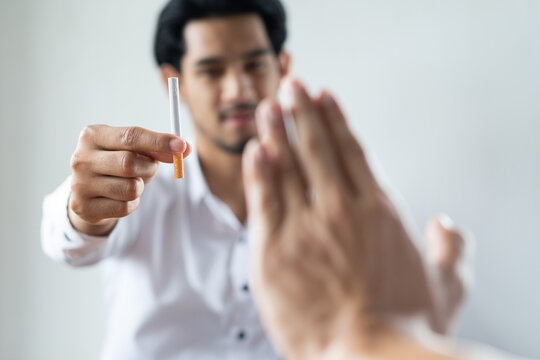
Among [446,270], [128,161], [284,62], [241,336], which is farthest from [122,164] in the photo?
[284,62]

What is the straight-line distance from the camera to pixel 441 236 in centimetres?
46

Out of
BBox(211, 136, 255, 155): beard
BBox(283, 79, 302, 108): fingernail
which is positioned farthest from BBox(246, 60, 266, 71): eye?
BBox(283, 79, 302, 108): fingernail

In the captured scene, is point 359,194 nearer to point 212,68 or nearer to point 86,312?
point 212,68

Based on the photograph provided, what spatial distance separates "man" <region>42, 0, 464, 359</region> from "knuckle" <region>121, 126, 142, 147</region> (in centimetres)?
26

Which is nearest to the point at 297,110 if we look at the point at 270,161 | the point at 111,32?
the point at 270,161

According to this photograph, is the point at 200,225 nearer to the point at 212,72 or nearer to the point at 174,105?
the point at 212,72

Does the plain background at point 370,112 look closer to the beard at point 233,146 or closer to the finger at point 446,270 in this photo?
the beard at point 233,146

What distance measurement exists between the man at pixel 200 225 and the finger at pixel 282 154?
0.38 meters

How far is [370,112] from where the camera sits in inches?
36.0

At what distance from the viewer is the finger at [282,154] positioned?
1.14ft

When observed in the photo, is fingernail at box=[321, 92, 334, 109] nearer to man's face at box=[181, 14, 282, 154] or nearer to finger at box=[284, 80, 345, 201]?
finger at box=[284, 80, 345, 201]

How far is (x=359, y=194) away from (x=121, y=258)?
53 cm

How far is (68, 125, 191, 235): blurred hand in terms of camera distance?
425mm

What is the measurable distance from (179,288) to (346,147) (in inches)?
19.2
